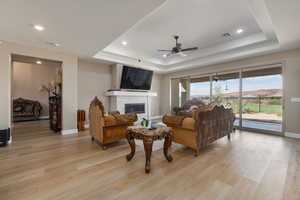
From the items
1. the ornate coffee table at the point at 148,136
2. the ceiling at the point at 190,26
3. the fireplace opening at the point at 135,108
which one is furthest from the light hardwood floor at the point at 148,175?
the ceiling at the point at 190,26

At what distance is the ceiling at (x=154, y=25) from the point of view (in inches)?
83.8

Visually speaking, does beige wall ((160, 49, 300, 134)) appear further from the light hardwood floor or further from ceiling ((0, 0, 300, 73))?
the light hardwood floor

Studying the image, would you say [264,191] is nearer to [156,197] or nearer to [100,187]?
[156,197]

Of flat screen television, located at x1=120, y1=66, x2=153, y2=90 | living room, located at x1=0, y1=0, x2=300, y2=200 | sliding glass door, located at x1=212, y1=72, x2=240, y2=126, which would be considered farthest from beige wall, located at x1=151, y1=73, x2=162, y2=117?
sliding glass door, located at x1=212, y1=72, x2=240, y2=126

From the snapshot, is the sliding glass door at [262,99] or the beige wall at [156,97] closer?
the sliding glass door at [262,99]

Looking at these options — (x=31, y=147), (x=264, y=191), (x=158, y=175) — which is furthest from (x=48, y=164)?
(x=264, y=191)

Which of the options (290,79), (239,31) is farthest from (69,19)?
(290,79)

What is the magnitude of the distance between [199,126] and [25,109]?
8095mm

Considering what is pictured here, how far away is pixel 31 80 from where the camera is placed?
23.3 ft

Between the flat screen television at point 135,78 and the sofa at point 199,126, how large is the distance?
317cm

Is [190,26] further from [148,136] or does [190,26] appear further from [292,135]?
[292,135]

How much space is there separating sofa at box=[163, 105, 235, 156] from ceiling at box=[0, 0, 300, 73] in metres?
2.00

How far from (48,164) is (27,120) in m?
5.76

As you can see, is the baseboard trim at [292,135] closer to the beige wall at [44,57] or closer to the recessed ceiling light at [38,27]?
the beige wall at [44,57]
